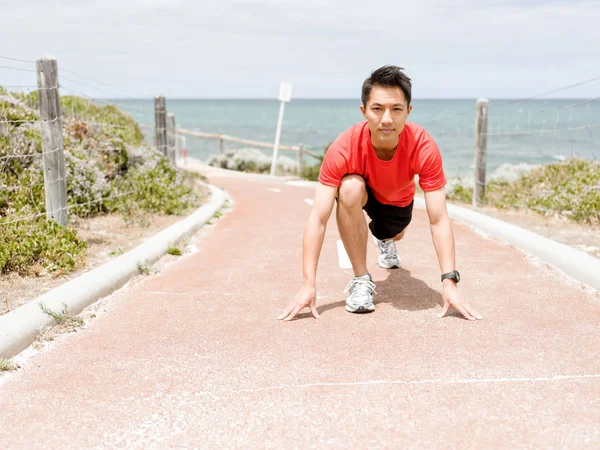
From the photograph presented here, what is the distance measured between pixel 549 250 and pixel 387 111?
10.9 feet

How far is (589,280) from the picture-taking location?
18.7ft

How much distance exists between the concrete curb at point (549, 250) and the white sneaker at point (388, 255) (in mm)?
1605

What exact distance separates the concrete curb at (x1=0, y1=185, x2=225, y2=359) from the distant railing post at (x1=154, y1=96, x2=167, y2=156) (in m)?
6.12

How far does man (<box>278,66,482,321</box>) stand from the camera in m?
4.43

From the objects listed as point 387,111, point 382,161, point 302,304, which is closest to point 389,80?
point 387,111

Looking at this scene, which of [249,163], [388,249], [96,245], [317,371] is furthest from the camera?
[249,163]

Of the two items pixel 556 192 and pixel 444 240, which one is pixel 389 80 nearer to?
pixel 444 240

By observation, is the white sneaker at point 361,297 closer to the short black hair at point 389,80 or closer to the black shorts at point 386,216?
the black shorts at point 386,216

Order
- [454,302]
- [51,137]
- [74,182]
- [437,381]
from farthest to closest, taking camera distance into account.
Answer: [74,182]
[51,137]
[454,302]
[437,381]

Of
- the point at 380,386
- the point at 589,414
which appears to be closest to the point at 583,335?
the point at 589,414

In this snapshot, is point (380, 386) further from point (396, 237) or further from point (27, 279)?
point (27, 279)

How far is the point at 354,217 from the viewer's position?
496cm

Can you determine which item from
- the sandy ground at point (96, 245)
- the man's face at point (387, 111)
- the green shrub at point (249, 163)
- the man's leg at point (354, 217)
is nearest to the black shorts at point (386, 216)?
the man's leg at point (354, 217)

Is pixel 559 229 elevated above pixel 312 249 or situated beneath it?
situated beneath
